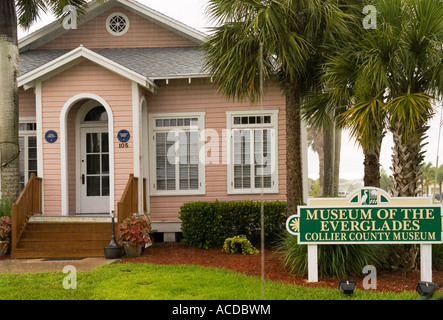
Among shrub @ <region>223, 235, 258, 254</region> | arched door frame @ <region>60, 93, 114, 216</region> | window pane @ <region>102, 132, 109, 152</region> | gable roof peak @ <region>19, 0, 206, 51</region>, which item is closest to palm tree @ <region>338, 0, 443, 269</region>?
shrub @ <region>223, 235, 258, 254</region>

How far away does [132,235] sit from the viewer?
10.8 metres

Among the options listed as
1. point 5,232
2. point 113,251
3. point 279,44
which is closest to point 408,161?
point 279,44

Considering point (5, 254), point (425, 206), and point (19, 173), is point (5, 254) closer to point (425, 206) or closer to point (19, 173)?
point (19, 173)

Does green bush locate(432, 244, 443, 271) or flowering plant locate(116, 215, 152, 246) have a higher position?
flowering plant locate(116, 215, 152, 246)

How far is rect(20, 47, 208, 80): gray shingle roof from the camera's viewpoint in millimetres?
13305

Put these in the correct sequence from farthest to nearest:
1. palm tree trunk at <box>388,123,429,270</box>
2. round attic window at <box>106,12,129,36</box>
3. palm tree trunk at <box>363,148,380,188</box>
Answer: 1. round attic window at <box>106,12,129,36</box>
2. palm tree trunk at <box>363,148,380,188</box>
3. palm tree trunk at <box>388,123,429,270</box>

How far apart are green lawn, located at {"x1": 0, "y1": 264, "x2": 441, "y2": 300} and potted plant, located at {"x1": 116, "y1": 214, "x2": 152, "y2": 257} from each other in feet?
5.41

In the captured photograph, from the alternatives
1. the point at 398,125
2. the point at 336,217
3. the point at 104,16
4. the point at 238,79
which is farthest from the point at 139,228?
the point at 104,16

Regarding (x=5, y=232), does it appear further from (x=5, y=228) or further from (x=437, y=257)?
(x=437, y=257)

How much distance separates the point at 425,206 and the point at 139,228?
5.55 metres

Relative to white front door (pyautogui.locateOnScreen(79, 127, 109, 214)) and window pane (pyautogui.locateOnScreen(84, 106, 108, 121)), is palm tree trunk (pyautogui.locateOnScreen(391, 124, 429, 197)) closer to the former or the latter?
white front door (pyautogui.locateOnScreen(79, 127, 109, 214))

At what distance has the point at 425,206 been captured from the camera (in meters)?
8.30

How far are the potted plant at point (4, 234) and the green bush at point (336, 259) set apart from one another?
6.14 meters

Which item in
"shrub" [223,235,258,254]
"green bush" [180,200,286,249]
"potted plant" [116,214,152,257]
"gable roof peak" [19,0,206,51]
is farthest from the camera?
"gable roof peak" [19,0,206,51]
